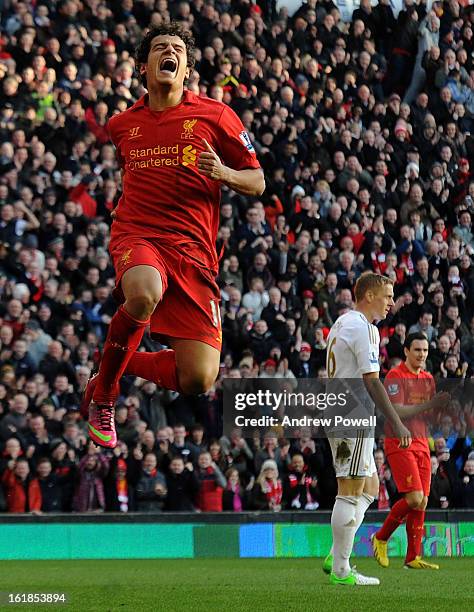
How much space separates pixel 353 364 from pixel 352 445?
59 cm

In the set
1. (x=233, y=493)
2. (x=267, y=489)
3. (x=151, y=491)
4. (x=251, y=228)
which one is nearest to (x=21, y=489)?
(x=151, y=491)

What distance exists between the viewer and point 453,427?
49.1 ft

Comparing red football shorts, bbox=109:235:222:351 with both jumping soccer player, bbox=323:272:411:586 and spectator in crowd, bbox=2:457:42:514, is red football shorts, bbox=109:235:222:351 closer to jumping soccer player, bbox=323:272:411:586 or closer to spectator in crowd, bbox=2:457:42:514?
jumping soccer player, bbox=323:272:411:586

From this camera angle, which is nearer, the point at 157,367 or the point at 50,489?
the point at 157,367

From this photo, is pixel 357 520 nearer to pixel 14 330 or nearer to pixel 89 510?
pixel 89 510

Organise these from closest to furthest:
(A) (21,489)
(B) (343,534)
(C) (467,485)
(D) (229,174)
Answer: (D) (229,174)
(B) (343,534)
(A) (21,489)
(C) (467,485)

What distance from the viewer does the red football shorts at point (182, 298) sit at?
716 cm

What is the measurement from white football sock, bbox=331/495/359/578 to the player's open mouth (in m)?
3.45

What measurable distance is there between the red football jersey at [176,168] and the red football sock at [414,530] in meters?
4.41

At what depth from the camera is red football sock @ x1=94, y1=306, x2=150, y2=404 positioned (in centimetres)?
695

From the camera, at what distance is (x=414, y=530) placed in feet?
36.1

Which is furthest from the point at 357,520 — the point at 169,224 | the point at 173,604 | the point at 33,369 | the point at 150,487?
the point at 33,369

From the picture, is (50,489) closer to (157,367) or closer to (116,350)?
(157,367)

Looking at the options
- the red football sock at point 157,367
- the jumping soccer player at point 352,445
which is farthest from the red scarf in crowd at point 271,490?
the red football sock at point 157,367
